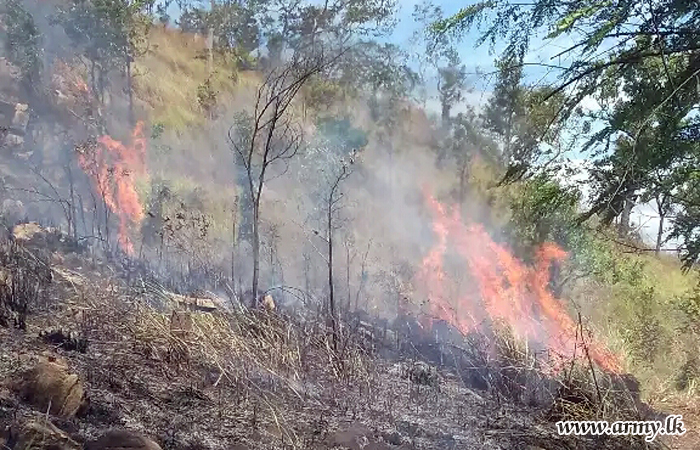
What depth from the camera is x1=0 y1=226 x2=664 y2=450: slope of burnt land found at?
2740mm

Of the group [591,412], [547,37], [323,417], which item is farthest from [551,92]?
[323,417]

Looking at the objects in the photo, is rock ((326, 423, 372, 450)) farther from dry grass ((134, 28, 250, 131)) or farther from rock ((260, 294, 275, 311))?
dry grass ((134, 28, 250, 131))

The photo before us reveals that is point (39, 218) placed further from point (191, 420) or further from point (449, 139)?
point (449, 139)

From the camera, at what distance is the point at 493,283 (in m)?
12.2

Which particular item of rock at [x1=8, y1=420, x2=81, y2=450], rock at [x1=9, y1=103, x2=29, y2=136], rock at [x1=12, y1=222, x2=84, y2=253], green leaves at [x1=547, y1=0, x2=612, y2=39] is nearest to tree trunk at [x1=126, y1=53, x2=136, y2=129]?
rock at [x1=9, y1=103, x2=29, y2=136]

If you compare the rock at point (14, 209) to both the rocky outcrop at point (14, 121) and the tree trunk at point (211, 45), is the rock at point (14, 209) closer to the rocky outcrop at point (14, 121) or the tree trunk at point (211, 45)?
the rocky outcrop at point (14, 121)

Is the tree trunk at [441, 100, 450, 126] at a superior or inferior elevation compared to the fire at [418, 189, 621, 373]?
superior

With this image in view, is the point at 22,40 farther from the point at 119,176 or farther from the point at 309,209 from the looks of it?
the point at 309,209

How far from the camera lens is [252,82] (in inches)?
607

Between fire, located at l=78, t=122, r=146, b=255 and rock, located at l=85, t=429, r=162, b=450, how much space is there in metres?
7.38

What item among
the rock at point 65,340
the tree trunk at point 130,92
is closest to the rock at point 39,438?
the rock at point 65,340

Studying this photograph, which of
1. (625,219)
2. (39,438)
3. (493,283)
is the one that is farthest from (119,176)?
(39,438)

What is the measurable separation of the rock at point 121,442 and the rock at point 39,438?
7 cm

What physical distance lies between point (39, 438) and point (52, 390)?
486mm
